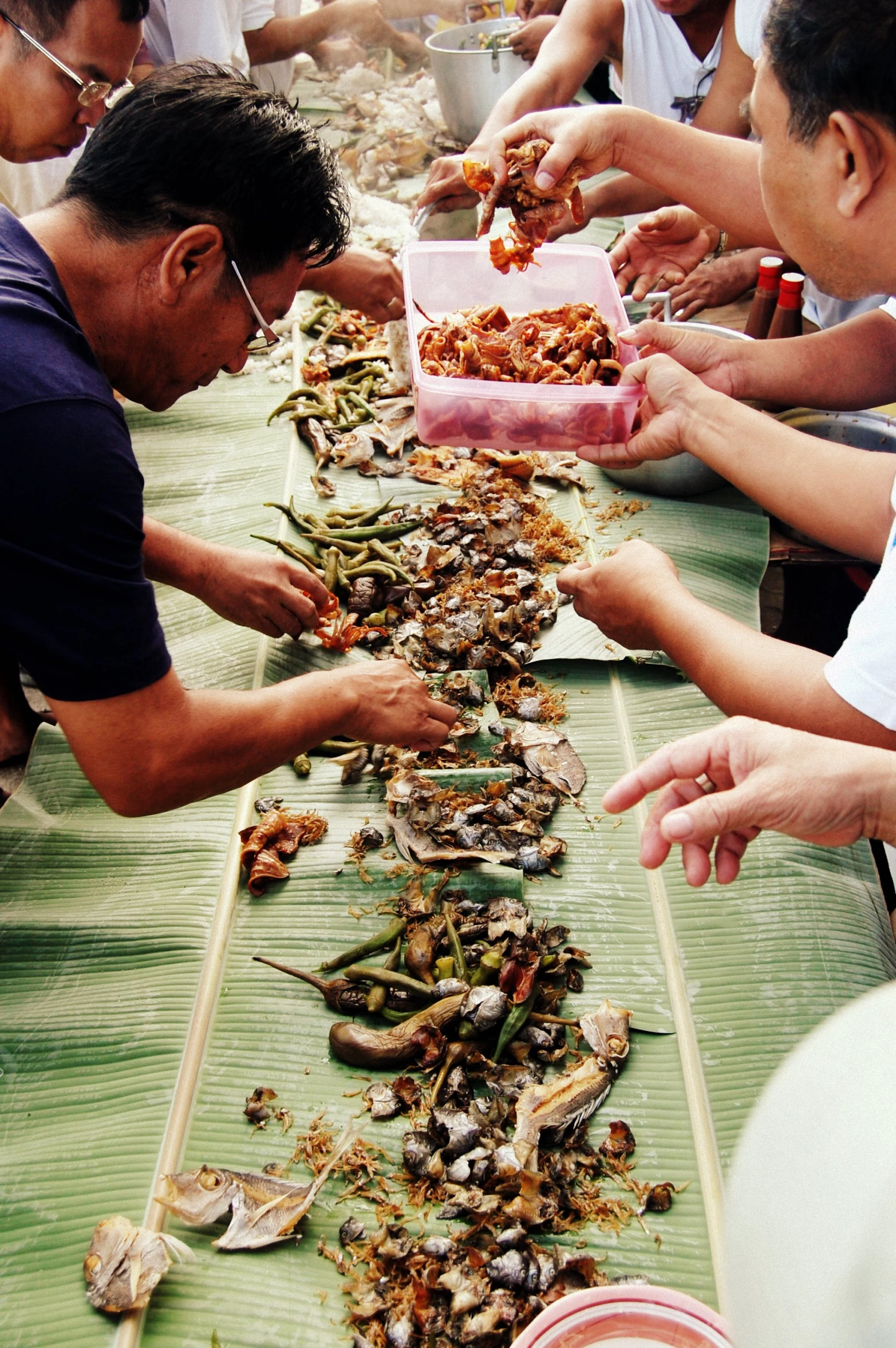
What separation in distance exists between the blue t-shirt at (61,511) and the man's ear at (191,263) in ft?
0.72

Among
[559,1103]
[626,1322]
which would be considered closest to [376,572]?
[559,1103]

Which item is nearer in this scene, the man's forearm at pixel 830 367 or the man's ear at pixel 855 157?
the man's ear at pixel 855 157

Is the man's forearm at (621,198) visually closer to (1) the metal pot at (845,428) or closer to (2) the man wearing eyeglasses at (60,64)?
(1) the metal pot at (845,428)

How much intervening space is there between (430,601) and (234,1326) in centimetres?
205

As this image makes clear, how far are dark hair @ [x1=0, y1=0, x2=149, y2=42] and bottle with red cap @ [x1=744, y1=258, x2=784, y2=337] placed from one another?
2293 millimetres

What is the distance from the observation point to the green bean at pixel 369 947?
215cm

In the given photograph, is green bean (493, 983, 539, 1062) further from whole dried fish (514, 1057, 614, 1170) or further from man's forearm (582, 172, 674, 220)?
man's forearm (582, 172, 674, 220)

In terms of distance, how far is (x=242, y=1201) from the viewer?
1.73 m

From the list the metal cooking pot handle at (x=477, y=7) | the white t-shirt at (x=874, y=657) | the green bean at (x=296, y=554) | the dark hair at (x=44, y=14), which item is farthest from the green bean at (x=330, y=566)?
the metal cooking pot handle at (x=477, y=7)

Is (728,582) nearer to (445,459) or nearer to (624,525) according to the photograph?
(624,525)

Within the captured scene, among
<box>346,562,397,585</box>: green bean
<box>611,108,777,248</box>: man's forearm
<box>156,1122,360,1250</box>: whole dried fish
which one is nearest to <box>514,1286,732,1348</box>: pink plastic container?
<box>156,1122,360,1250</box>: whole dried fish

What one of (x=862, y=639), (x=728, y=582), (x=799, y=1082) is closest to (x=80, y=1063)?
(x=799, y=1082)

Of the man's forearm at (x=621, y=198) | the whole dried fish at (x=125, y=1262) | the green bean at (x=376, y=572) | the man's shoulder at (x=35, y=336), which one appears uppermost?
the man's shoulder at (x=35, y=336)

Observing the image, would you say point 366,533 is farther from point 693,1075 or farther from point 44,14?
point 693,1075
